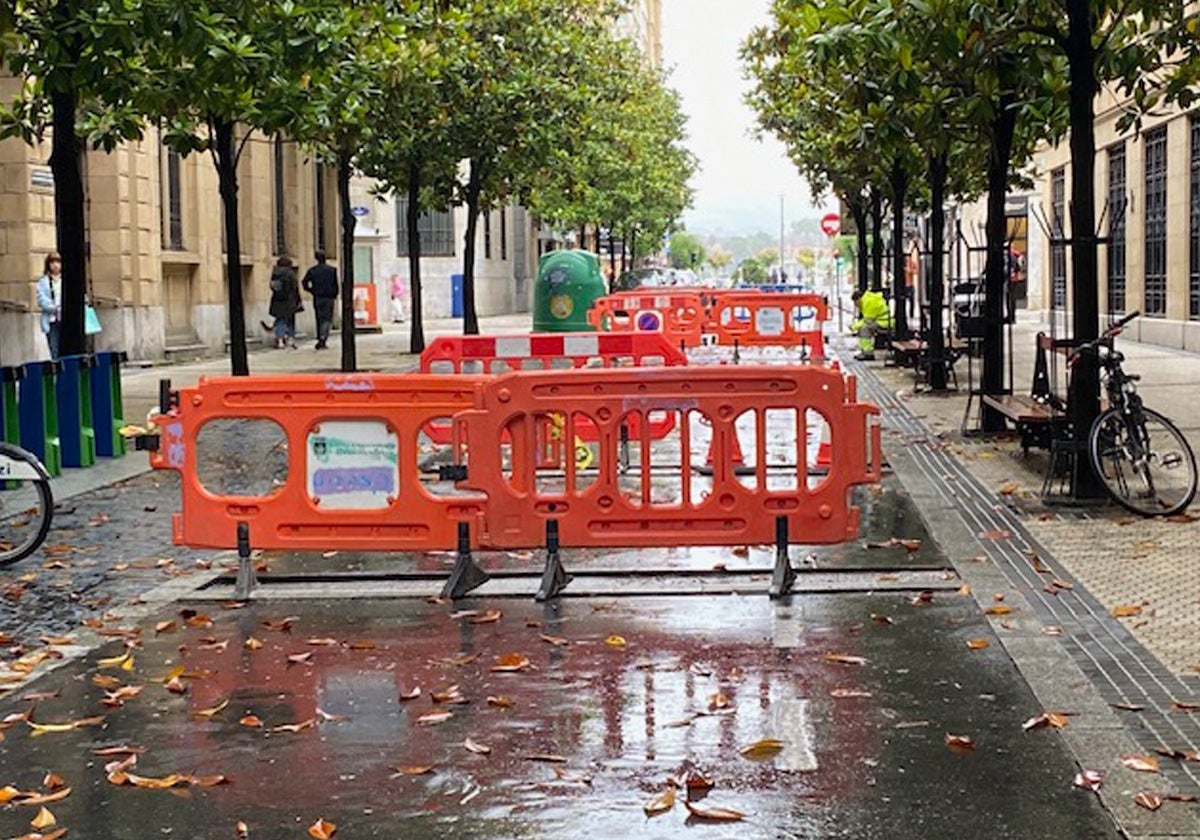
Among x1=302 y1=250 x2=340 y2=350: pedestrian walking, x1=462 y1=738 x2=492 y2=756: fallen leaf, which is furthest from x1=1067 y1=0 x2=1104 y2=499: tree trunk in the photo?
x1=302 y1=250 x2=340 y2=350: pedestrian walking

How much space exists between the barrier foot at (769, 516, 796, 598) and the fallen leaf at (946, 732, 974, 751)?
287cm

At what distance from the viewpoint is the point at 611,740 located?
6.37m

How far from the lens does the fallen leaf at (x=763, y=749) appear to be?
6125 mm

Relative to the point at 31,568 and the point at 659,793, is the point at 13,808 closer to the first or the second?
the point at 659,793

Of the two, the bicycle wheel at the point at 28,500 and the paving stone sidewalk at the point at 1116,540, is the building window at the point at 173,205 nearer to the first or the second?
the paving stone sidewalk at the point at 1116,540

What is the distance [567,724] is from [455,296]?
58.2 m

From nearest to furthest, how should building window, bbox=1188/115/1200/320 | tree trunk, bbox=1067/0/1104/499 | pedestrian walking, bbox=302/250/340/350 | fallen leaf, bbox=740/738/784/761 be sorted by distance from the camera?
fallen leaf, bbox=740/738/784/761 < tree trunk, bbox=1067/0/1104/499 < building window, bbox=1188/115/1200/320 < pedestrian walking, bbox=302/250/340/350

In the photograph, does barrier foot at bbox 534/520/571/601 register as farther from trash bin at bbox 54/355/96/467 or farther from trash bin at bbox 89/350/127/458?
trash bin at bbox 89/350/127/458

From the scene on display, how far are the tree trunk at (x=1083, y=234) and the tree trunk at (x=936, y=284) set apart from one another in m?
9.39

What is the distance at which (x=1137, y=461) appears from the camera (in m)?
11.6

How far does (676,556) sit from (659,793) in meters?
4.89

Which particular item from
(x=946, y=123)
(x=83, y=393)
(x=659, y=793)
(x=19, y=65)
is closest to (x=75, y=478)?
(x=83, y=393)

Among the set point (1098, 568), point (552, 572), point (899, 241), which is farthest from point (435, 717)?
point (899, 241)

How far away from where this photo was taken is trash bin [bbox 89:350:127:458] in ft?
51.1
